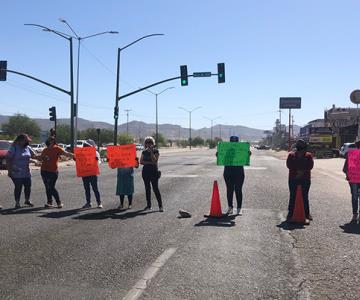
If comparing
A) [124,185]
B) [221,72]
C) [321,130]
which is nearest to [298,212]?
[124,185]

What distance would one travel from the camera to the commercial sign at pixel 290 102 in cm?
11919

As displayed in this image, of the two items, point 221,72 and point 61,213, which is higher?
point 221,72

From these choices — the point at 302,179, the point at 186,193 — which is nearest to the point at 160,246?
the point at 302,179

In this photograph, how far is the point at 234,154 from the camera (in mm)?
12883

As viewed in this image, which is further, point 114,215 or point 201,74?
point 201,74

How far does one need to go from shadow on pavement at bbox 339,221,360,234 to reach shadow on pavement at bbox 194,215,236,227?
2.16 meters

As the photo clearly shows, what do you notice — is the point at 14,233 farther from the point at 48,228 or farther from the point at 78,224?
the point at 78,224

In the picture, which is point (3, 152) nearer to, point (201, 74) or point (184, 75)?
point (184, 75)

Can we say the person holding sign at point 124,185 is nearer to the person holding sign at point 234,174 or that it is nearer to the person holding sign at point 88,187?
the person holding sign at point 88,187

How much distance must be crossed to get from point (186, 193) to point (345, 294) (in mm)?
11517

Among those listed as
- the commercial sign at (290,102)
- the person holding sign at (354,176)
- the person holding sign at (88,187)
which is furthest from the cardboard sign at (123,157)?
the commercial sign at (290,102)

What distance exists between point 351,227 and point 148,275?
5432mm

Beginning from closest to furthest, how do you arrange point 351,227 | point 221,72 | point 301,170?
point 351,227, point 301,170, point 221,72

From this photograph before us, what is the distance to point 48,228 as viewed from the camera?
10.4 m
